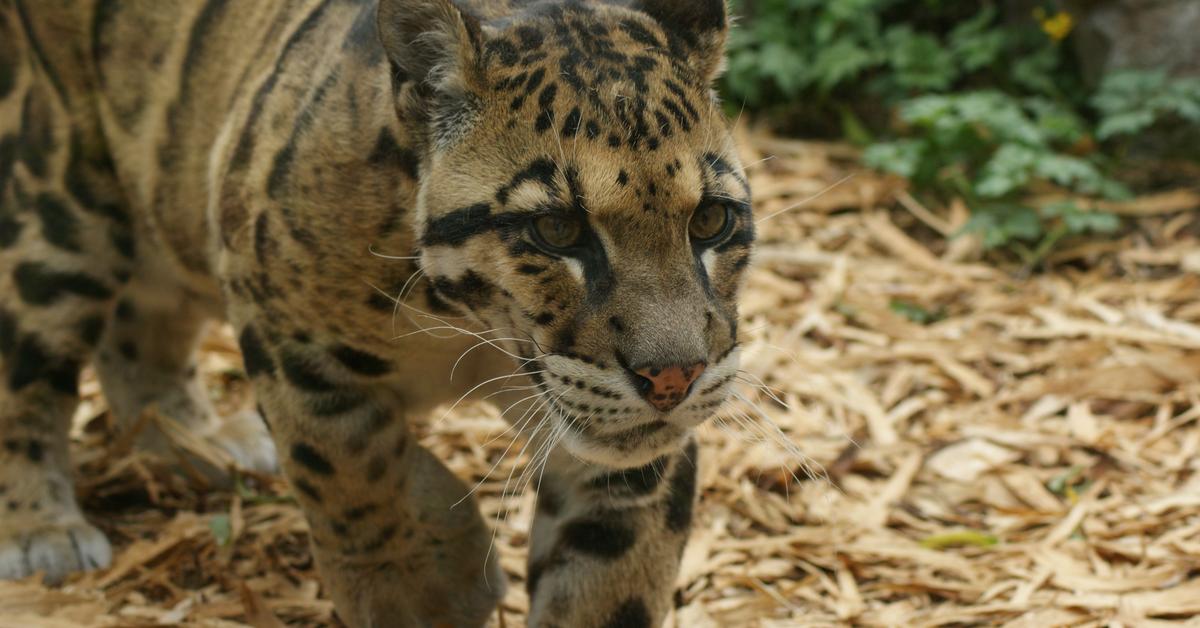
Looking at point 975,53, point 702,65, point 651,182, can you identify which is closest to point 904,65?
point 975,53

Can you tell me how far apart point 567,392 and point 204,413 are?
10.9 feet

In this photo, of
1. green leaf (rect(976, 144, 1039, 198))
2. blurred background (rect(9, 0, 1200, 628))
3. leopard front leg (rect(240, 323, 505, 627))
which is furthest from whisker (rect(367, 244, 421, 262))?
green leaf (rect(976, 144, 1039, 198))

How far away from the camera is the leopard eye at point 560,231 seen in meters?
3.35

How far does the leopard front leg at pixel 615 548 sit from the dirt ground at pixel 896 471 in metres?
0.31

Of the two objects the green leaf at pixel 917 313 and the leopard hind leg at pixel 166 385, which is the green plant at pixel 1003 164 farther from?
the leopard hind leg at pixel 166 385

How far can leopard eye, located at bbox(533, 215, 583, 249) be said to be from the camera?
3.35m

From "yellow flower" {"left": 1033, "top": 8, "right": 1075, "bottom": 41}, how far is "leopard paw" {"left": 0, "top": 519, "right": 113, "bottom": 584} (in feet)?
21.0

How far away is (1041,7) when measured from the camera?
898cm

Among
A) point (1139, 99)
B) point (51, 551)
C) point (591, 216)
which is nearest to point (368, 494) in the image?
point (591, 216)

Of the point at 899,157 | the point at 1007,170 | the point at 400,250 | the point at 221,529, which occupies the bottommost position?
the point at 221,529

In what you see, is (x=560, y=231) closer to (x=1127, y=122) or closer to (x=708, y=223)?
(x=708, y=223)

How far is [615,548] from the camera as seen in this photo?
3982mm

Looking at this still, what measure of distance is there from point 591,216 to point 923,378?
3.63 meters

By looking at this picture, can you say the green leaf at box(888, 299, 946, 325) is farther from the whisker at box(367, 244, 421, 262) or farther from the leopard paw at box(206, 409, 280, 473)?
the whisker at box(367, 244, 421, 262)
